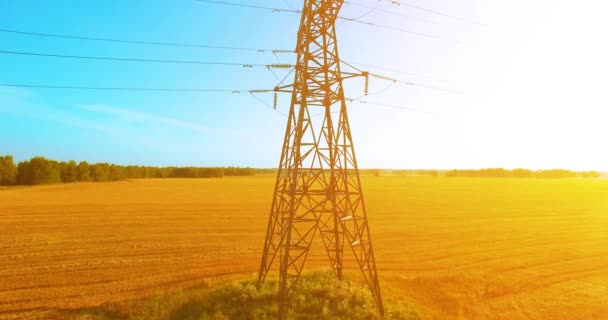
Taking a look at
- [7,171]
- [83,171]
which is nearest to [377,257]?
[7,171]

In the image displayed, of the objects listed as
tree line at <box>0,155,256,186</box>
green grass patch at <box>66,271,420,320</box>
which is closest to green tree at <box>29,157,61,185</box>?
tree line at <box>0,155,256,186</box>

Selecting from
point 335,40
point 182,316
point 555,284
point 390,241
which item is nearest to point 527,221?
point 390,241

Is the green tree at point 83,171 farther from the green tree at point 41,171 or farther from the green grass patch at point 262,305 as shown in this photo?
the green grass patch at point 262,305

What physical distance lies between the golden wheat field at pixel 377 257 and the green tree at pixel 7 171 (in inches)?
2563

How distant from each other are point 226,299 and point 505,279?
1699 centimetres

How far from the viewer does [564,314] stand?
1819 cm

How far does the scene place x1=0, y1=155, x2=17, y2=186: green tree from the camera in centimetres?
10062

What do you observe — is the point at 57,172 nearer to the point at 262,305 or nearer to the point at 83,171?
the point at 83,171

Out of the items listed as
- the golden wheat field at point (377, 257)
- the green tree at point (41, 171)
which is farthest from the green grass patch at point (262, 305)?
the green tree at point (41, 171)

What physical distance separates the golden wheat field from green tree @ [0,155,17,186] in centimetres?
6511

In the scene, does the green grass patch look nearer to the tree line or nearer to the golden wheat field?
the golden wheat field

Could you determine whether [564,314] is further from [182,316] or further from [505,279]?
[182,316]

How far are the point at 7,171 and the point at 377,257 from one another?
365ft

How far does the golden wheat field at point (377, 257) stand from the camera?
19281 mm
